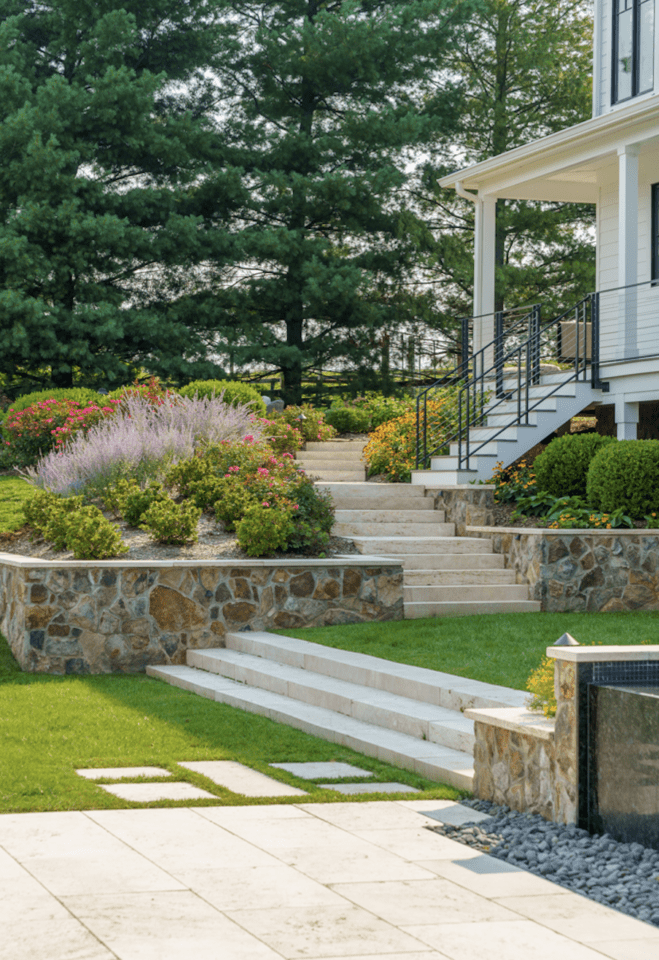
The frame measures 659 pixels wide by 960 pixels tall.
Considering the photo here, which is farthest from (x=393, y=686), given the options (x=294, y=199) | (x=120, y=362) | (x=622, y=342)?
(x=294, y=199)

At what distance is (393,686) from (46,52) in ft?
63.7

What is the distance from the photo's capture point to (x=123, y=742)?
6492 millimetres

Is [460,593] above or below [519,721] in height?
above

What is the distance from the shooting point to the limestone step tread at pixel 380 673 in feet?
21.2

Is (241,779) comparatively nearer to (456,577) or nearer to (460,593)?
(460,593)

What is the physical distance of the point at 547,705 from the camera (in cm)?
510

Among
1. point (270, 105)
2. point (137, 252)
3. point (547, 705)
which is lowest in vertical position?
point (547, 705)

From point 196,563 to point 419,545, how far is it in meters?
2.65

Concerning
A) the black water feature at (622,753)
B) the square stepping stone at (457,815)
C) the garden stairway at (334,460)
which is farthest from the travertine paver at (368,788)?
the garden stairway at (334,460)

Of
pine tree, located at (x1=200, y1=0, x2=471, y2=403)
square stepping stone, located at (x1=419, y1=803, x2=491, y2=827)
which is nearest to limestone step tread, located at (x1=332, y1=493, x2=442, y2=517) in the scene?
square stepping stone, located at (x1=419, y1=803, x2=491, y2=827)

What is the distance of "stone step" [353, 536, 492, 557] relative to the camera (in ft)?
35.3

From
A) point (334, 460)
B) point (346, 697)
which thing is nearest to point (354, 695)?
point (346, 697)

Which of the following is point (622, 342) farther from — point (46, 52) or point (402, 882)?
point (46, 52)

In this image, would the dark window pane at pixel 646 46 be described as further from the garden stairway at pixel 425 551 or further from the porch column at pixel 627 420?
the garden stairway at pixel 425 551
